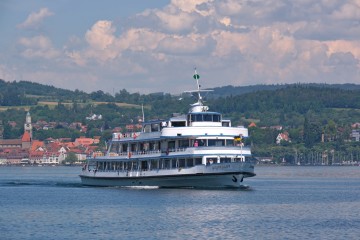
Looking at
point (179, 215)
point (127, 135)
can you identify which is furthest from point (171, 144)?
point (179, 215)

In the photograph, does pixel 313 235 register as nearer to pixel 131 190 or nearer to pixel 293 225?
pixel 293 225

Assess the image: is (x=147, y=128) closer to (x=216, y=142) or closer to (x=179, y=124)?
(x=179, y=124)

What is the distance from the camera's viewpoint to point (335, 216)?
77.9 metres

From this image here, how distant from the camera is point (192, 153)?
98.0 m

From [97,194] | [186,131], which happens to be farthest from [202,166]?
[97,194]

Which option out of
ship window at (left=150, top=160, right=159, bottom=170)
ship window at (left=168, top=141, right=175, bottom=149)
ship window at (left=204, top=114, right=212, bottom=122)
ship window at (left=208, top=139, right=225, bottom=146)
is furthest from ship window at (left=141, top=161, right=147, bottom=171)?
ship window at (left=204, top=114, right=212, bottom=122)

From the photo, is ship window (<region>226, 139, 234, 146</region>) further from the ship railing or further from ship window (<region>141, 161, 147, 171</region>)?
the ship railing

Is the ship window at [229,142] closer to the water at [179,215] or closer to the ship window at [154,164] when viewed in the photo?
the water at [179,215]

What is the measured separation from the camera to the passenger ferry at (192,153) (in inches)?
3834

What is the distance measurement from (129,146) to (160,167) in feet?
24.2

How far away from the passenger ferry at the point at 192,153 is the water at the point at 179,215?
1847mm

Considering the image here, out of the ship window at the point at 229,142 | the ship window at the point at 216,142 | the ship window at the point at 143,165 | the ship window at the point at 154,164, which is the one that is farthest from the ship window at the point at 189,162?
the ship window at the point at 143,165

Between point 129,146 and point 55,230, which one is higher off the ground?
point 129,146

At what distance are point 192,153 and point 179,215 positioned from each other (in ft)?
69.1
